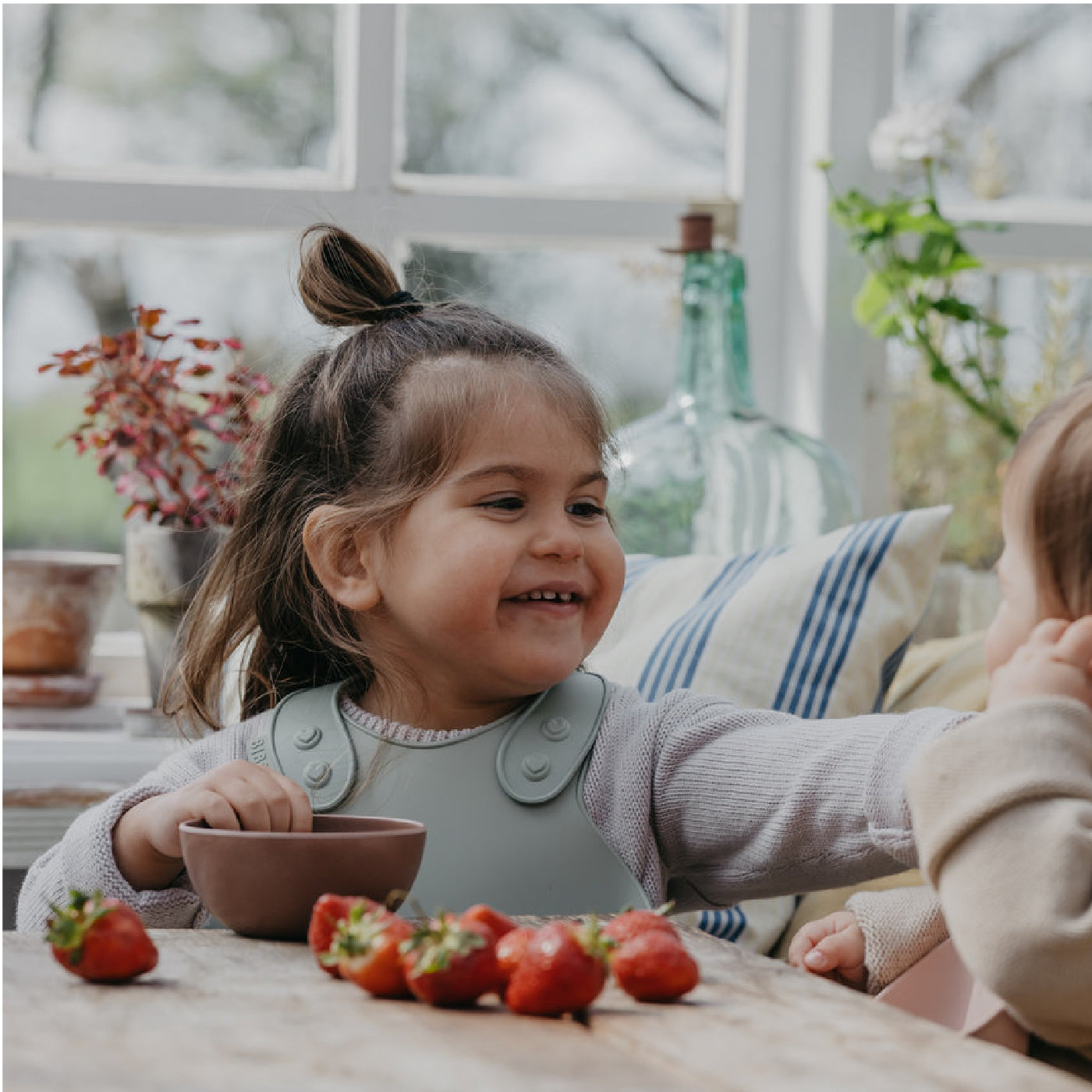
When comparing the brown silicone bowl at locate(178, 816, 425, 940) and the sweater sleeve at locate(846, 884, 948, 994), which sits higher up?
the brown silicone bowl at locate(178, 816, 425, 940)

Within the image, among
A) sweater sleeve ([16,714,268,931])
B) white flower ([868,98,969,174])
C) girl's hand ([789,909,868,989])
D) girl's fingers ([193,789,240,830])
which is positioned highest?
white flower ([868,98,969,174])

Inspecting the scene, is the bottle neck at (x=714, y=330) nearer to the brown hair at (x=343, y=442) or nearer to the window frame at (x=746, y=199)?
the window frame at (x=746, y=199)

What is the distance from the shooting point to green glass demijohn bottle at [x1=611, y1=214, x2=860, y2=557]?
1998mm

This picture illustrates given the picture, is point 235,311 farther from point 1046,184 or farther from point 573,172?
point 1046,184

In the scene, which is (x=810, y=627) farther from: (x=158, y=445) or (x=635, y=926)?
(x=158, y=445)

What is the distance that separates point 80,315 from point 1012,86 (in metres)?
1.53

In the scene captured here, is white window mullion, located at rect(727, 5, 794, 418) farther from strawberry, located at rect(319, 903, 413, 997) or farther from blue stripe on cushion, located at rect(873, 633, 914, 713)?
strawberry, located at rect(319, 903, 413, 997)

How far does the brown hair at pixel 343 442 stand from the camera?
1.29m

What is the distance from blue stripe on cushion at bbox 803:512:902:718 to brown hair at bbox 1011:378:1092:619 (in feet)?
2.13

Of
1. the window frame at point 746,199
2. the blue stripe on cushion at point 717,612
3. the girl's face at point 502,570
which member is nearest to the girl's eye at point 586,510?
the girl's face at point 502,570

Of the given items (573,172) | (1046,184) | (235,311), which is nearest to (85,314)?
(235,311)

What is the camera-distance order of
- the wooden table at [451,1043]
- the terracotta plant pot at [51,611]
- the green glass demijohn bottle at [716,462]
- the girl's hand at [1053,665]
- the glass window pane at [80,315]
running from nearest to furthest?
the wooden table at [451,1043] < the girl's hand at [1053,665] < the green glass demijohn bottle at [716,462] < the terracotta plant pot at [51,611] < the glass window pane at [80,315]

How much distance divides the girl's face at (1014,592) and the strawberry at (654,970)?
32 centimetres

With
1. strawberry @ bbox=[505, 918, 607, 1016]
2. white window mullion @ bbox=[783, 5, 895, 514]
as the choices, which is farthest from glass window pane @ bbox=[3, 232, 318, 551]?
strawberry @ bbox=[505, 918, 607, 1016]
